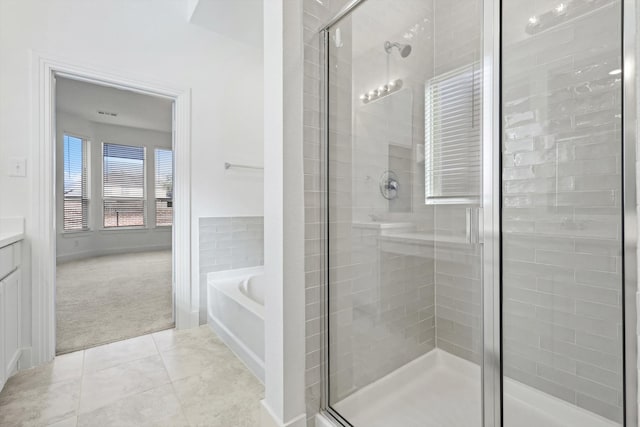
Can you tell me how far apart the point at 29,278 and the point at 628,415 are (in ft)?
9.03

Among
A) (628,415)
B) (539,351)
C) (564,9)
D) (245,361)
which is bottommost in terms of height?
(245,361)

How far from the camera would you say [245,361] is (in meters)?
1.89

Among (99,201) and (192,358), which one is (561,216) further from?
(99,201)

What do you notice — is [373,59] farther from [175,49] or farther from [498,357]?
[175,49]

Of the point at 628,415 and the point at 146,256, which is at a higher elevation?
the point at 628,415

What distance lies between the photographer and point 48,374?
5.74 feet

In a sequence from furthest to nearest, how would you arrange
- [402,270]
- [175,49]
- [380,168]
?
1. [175,49]
2. [402,270]
3. [380,168]

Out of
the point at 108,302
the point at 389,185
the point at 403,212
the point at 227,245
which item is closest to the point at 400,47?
the point at 389,185

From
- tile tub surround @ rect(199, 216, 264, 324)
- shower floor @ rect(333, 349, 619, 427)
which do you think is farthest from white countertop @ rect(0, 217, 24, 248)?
shower floor @ rect(333, 349, 619, 427)

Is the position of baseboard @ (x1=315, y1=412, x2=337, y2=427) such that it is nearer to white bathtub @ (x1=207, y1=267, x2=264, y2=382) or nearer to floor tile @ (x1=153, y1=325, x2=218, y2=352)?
white bathtub @ (x1=207, y1=267, x2=264, y2=382)

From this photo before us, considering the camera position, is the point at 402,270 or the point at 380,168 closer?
the point at 380,168

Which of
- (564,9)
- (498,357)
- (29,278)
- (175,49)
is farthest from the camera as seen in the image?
(175,49)

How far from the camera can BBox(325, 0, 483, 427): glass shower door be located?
133cm

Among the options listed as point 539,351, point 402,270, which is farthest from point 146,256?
point 539,351
